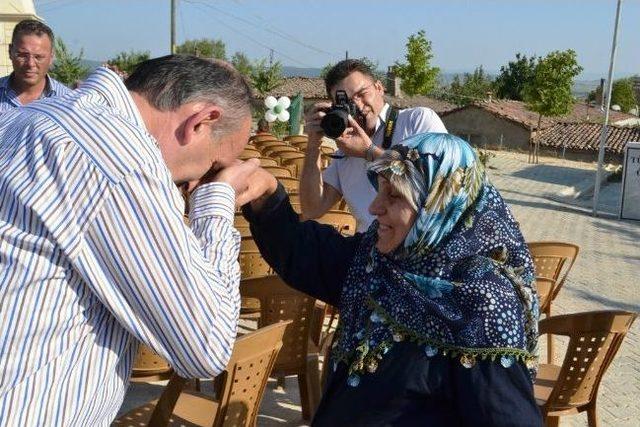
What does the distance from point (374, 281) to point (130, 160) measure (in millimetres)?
1028

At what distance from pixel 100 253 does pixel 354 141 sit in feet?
7.16

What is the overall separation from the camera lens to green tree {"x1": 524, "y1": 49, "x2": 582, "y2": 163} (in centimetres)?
3565

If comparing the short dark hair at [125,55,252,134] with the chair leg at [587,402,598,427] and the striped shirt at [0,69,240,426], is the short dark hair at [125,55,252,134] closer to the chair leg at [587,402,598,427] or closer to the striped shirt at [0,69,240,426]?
the striped shirt at [0,69,240,426]

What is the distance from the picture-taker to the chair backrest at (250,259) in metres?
4.60

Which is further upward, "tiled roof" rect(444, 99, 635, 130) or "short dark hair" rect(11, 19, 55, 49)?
"short dark hair" rect(11, 19, 55, 49)

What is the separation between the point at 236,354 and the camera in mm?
2582

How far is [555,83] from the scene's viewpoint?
3734 centimetres

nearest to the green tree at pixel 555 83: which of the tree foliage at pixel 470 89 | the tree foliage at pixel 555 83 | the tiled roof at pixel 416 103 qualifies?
the tree foliage at pixel 555 83

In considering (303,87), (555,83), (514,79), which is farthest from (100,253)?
(514,79)

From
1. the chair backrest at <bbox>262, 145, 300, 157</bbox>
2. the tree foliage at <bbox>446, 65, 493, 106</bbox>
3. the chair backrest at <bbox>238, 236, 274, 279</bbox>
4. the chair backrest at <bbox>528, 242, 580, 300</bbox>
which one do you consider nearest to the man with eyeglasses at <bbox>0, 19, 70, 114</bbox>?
the chair backrest at <bbox>238, 236, 274, 279</bbox>

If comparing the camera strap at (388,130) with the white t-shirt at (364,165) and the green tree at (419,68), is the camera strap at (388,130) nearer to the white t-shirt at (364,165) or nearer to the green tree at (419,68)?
the white t-shirt at (364,165)

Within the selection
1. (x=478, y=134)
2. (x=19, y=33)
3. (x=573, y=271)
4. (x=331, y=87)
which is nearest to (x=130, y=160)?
(x=331, y=87)

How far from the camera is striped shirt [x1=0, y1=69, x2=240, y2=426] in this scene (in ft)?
3.91

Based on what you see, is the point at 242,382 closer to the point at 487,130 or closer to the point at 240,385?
the point at 240,385
